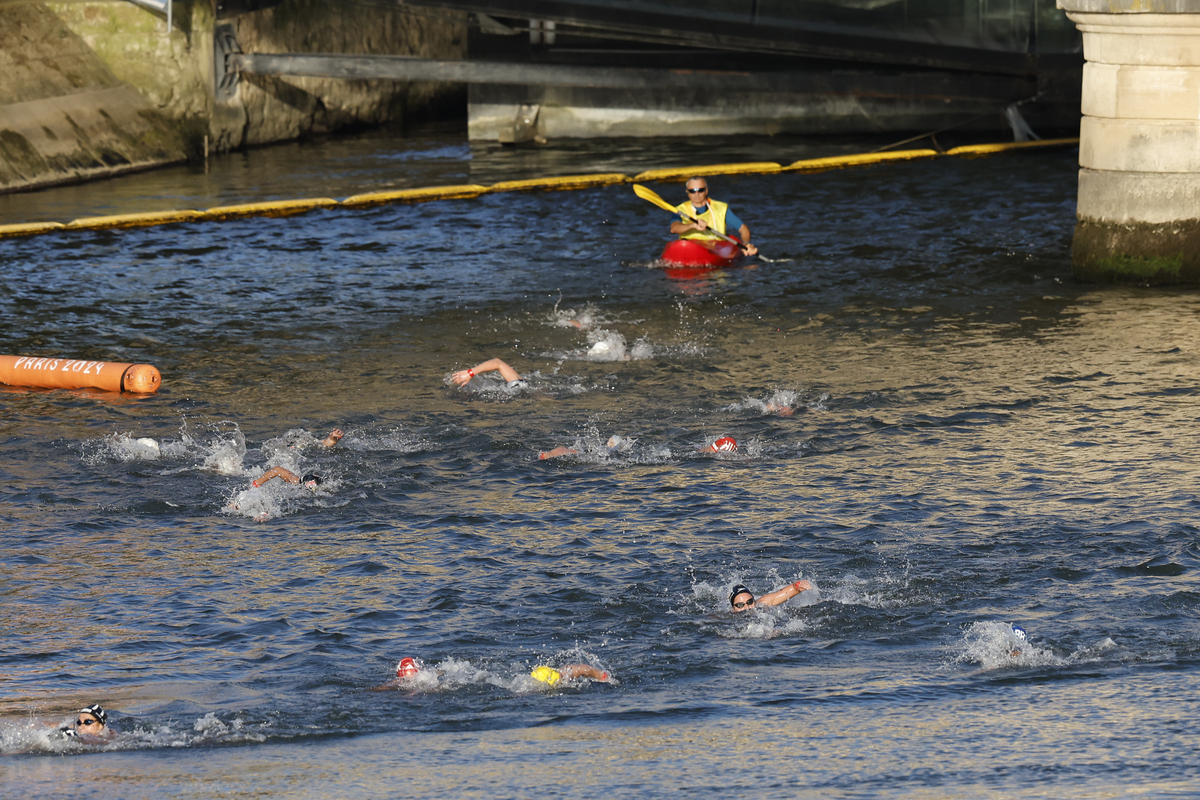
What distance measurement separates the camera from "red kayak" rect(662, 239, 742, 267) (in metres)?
17.7

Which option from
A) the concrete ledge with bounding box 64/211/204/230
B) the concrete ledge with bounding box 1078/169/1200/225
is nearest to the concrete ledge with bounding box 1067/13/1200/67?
the concrete ledge with bounding box 1078/169/1200/225

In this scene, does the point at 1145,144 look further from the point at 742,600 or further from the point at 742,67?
the point at 742,67

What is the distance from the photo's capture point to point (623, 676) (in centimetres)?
741

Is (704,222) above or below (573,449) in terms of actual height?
above

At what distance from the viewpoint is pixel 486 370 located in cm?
1280

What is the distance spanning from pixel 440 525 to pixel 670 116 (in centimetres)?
1959

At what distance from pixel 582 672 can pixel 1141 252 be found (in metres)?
10.6

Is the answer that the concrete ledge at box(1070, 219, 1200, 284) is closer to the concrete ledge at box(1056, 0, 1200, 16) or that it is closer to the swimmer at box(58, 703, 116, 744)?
the concrete ledge at box(1056, 0, 1200, 16)

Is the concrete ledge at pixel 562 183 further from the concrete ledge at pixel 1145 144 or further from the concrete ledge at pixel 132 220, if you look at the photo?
the concrete ledge at pixel 1145 144

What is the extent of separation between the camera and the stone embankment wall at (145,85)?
77.2ft

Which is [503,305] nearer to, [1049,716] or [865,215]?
[865,215]

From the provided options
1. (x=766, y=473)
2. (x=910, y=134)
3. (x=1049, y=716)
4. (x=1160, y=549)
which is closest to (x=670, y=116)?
(x=910, y=134)

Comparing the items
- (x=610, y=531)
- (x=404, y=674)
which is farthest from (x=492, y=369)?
(x=404, y=674)

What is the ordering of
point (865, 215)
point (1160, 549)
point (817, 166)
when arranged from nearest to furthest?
1. point (1160, 549)
2. point (865, 215)
3. point (817, 166)
